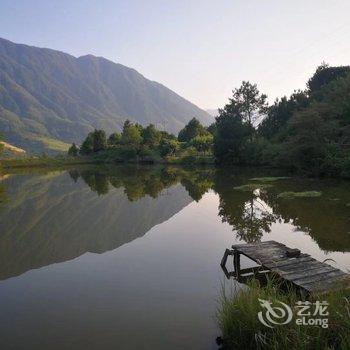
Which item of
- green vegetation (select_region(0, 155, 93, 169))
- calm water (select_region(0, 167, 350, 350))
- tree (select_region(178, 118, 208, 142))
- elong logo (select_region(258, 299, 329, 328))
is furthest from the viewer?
tree (select_region(178, 118, 208, 142))

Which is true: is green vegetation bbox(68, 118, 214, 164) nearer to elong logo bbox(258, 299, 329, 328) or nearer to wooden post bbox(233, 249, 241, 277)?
wooden post bbox(233, 249, 241, 277)

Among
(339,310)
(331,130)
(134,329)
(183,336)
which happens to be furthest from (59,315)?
(331,130)

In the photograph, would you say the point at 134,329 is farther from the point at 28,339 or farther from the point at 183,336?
the point at 28,339

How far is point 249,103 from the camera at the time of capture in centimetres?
7656

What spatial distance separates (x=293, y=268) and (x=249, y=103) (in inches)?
2684

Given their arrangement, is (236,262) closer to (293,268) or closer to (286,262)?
(286,262)

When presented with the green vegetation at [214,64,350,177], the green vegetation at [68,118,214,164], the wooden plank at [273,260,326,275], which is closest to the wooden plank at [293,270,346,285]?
the wooden plank at [273,260,326,275]

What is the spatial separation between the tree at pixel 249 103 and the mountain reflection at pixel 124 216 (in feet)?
122

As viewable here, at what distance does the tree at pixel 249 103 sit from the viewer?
76500 mm

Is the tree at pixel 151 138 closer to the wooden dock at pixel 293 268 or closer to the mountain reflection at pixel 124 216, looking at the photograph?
the mountain reflection at pixel 124 216

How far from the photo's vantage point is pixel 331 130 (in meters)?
40.4

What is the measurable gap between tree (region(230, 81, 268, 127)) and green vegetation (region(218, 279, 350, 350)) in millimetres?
70075

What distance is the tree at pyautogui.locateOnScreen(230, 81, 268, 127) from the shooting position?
76.5 meters

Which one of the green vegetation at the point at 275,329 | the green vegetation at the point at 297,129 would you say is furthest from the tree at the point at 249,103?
the green vegetation at the point at 275,329
